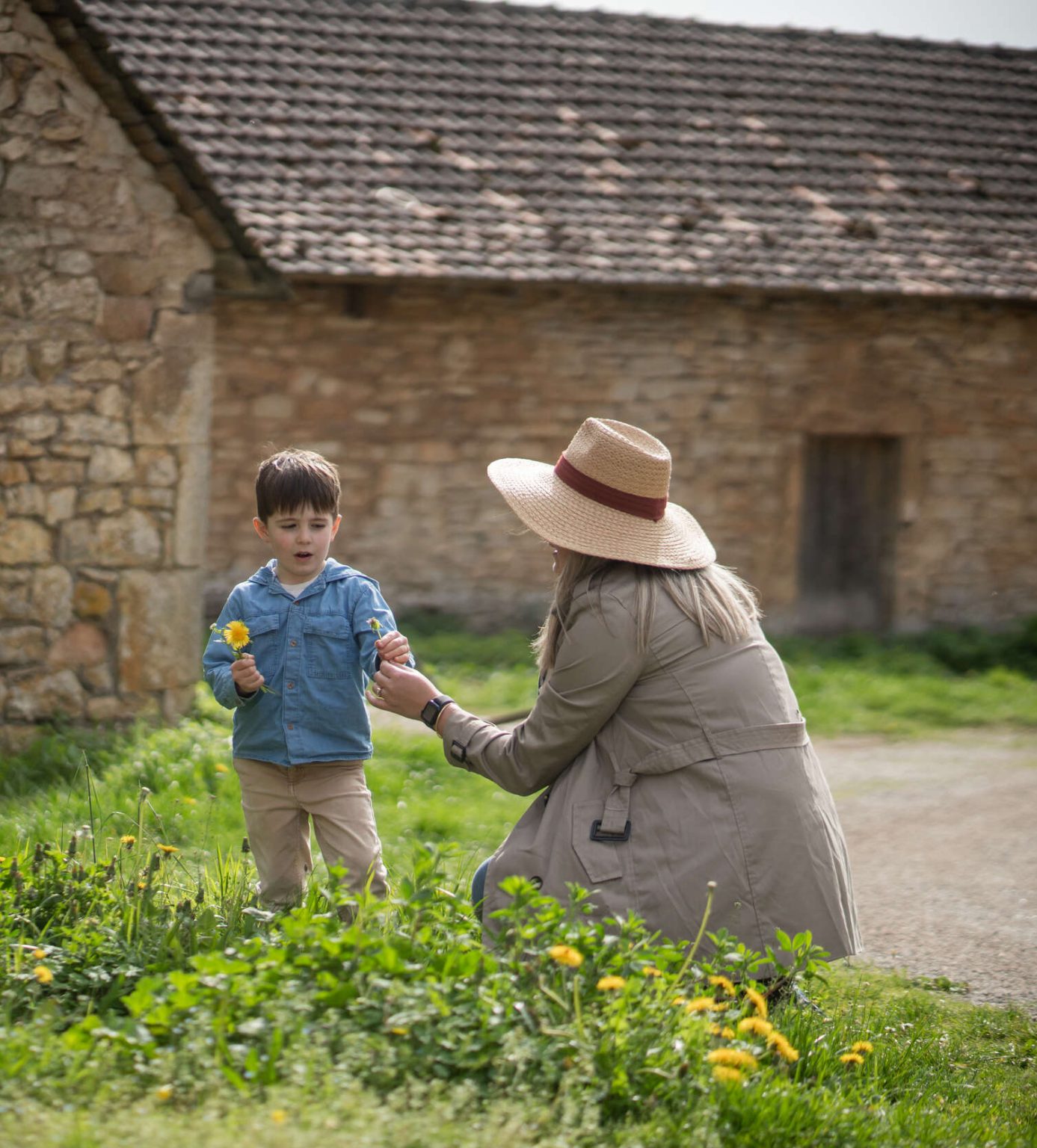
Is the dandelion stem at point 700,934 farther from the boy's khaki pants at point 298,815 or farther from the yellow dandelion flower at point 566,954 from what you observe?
the boy's khaki pants at point 298,815

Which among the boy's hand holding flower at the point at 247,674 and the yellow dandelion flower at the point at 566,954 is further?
the boy's hand holding flower at the point at 247,674

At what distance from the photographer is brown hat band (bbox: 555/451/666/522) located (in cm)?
346

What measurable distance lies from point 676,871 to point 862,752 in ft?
17.6

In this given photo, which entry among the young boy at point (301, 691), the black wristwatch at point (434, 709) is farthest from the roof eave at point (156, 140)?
the black wristwatch at point (434, 709)

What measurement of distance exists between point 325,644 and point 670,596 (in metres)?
1.00

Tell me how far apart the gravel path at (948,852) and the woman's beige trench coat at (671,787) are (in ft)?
4.52

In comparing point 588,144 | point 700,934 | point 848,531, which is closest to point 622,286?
point 588,144

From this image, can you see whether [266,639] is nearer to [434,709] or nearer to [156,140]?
[434,709]

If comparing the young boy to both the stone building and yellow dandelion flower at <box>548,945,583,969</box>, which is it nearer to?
yellow dandelion flower at <box>548,945,583,969</box>

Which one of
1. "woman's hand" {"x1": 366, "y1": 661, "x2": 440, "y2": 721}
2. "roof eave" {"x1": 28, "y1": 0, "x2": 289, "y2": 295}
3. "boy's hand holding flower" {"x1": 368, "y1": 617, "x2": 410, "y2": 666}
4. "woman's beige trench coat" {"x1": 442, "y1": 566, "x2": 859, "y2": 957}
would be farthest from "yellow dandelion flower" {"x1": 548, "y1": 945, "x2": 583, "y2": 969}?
"roof eave" {"x1": 28, "y1": 0, "x2": 289, "y2": 295}

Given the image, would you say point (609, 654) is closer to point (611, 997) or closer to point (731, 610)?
point (731, 610)

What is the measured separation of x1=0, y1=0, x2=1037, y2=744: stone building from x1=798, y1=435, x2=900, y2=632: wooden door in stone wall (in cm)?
3

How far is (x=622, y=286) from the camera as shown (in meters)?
10.9

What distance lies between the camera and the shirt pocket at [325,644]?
3793 millimetres
